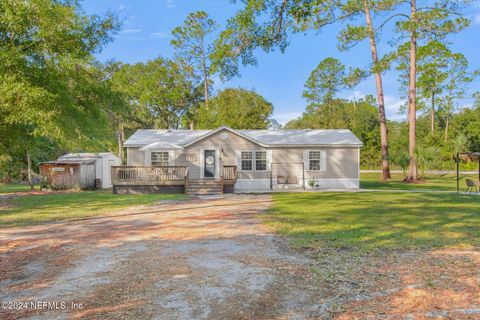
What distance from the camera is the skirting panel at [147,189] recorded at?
1858cm

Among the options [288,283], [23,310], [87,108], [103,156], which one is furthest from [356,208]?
[103,156]

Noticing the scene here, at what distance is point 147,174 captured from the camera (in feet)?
61.0

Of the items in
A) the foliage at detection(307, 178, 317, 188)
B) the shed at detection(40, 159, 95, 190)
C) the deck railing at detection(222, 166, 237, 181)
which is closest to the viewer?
the deck railing at detection(222, 166, 237, 181)

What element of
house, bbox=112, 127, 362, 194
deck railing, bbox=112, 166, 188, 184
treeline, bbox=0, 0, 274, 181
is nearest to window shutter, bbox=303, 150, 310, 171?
house, bbox=112, 127, 362, 194

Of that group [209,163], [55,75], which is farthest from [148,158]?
[55,75]

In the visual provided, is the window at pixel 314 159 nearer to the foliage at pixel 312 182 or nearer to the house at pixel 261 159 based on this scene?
the house at pixel 261 159

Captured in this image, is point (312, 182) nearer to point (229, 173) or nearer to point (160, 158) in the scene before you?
point (229, 173)

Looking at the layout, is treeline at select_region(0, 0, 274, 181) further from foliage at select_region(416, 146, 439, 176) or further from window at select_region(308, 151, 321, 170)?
foliage at select_region(416, 146, 439, 176)

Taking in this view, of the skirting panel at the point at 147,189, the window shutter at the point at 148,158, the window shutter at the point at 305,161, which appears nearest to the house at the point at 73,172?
the window shutter at the point at 148,158

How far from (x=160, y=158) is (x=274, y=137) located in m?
7.31

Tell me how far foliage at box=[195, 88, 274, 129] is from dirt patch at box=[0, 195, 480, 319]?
84.6 feet

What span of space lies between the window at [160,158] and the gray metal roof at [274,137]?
939 millimetres

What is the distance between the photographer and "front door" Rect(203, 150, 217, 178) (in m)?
20.3

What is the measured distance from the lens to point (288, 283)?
4418 mm
